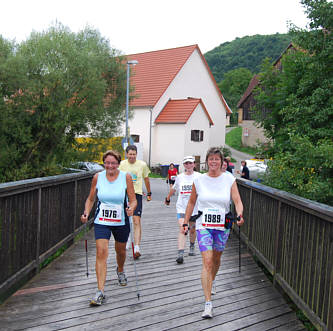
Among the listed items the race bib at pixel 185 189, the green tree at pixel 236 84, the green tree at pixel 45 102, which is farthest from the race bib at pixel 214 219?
the green tree at pixel 236 84

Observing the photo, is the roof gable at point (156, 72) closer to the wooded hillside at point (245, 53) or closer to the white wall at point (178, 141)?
the white wall at point (178, 141)

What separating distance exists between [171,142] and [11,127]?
2279 cm

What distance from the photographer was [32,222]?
4.96 meters

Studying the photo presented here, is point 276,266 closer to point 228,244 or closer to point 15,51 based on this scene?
point 228,244

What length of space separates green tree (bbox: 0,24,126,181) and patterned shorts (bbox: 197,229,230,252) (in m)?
11.3

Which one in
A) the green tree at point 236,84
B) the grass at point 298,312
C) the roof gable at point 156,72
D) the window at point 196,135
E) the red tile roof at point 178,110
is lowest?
the grass at point 298,312

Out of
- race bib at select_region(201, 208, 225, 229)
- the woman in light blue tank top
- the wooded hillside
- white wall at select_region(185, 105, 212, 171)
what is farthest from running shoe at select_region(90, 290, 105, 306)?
the wooded hillside

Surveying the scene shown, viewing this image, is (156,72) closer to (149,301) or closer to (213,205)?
(213,205)

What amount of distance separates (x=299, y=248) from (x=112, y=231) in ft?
6.94

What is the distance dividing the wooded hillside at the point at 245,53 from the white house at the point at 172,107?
252 feet

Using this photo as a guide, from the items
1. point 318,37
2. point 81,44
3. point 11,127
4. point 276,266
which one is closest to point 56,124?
point 11,127

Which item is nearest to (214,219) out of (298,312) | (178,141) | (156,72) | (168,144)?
(298,312)

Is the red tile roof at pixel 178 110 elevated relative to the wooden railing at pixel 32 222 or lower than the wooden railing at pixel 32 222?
elevated

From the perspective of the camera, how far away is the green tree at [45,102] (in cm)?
1481
